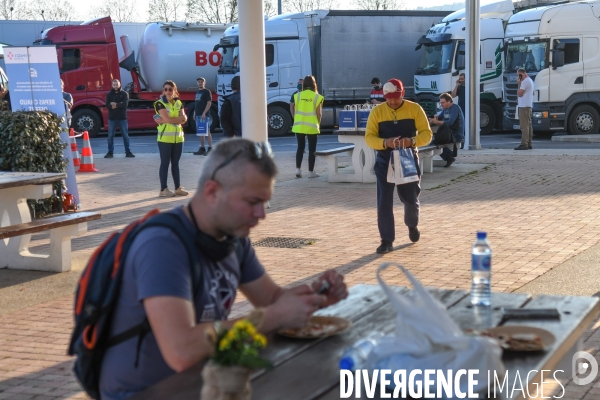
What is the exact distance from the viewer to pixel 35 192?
8562 millimetres

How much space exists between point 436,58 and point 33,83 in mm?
18834

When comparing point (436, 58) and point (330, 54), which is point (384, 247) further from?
point (330, 54)

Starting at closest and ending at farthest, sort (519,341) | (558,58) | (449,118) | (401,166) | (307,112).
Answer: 1. (519,341)
2. (401,166)
3. (307,112)
4. (449,118)
5. (558,58)

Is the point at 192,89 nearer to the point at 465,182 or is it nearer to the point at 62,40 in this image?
the point at 62,40

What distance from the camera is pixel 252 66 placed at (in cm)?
1173

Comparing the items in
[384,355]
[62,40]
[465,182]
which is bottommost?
[465,182]

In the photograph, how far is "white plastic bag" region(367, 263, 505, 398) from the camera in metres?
2.50

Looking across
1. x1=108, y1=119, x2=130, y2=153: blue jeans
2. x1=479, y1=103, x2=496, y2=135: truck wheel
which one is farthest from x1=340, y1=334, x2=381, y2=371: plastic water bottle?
x1=479, y1=103, x2=496, y2=135: truck wheel

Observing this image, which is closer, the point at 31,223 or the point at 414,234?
the point at 31,223

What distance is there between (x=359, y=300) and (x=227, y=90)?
25.5 meters

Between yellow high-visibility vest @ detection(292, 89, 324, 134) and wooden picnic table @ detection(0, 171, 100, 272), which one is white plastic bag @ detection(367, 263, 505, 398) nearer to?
wooden picnic table @ detection(0, 171, 100, 272)

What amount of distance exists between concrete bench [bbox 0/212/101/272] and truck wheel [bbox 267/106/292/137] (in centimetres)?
2094

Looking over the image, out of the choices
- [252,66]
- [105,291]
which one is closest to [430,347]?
[105,291]

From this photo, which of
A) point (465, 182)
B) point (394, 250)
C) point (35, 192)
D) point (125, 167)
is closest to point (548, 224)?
point (394, 250)
